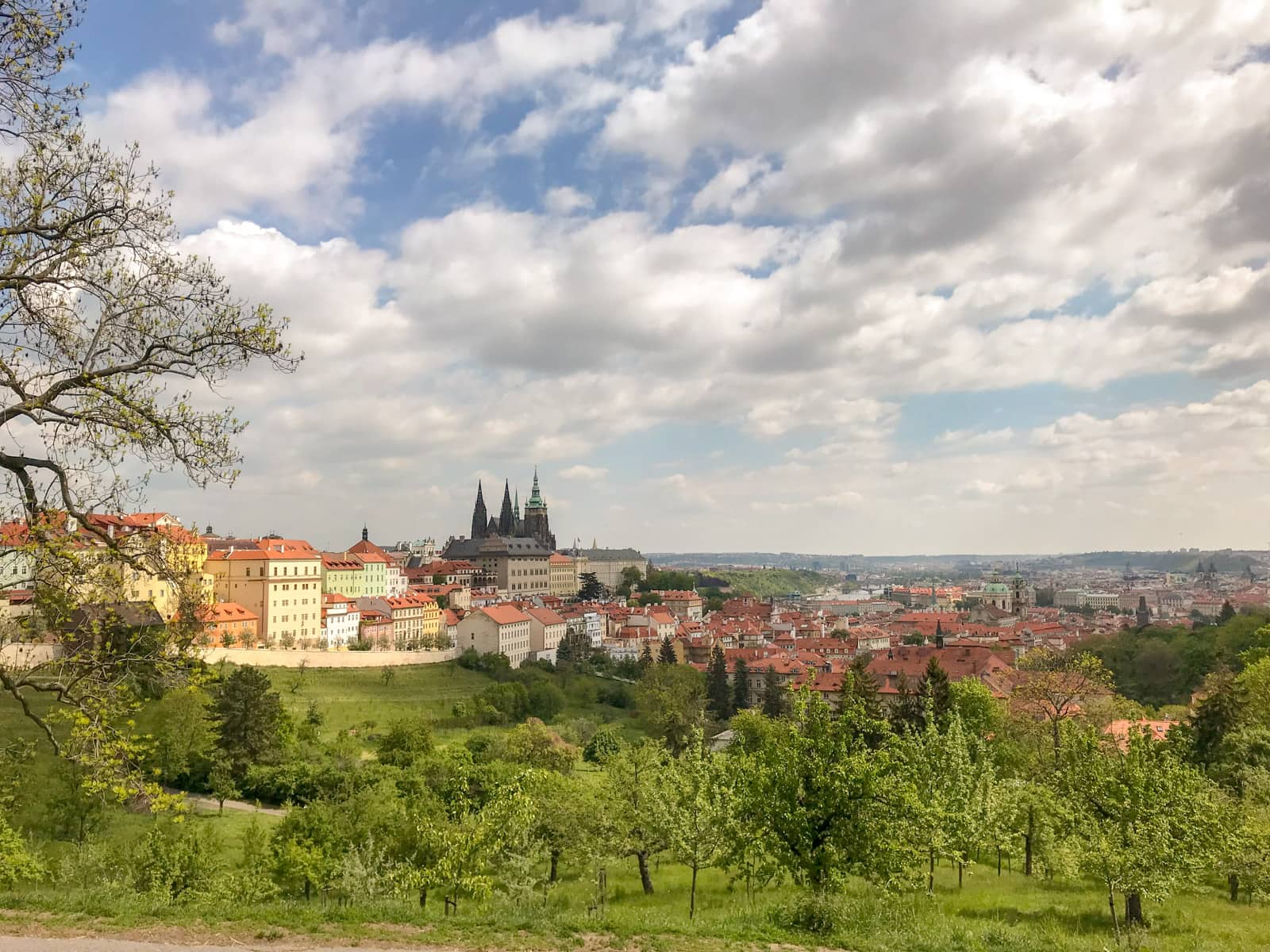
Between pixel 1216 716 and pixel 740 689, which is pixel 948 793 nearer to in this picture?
pixel 1216 716

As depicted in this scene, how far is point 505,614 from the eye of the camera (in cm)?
10356

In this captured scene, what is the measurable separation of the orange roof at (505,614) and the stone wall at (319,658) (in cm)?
1332

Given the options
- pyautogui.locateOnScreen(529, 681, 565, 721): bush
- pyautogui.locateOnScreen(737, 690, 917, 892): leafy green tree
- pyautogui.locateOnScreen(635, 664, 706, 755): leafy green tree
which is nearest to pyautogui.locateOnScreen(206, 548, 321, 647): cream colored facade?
pyautogui.locateOnScreen(529, 681, 565, 721): bush

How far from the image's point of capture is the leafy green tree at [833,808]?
1602cm

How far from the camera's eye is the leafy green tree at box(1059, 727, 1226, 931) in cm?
1602

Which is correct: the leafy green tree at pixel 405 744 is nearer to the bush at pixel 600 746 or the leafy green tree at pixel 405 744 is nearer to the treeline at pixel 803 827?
the treeline at pixel 803 827

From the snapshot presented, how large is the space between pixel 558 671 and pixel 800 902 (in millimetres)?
85991

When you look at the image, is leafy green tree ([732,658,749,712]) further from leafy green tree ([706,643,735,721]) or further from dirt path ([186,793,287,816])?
dirt path ([186,793,287,816])

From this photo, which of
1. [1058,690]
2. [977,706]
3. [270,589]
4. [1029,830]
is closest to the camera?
[1029,830]

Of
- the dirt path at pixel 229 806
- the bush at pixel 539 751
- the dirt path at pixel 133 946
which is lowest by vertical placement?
the dirt path at pixel 229 806

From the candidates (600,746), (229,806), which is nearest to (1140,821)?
(229,806)

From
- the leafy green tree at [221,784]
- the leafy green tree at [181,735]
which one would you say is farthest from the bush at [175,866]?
the leafy green tree at [181,735]

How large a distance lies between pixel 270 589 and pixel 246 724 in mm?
38257

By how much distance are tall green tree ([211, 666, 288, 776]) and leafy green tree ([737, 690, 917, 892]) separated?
40189mm
